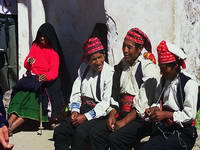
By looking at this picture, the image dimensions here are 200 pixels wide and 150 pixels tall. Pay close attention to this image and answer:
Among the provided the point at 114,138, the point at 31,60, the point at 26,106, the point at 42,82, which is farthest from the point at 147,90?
the point at 31,60

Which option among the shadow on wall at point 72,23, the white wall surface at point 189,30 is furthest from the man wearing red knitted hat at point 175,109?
the shadow on wall at point 72,23

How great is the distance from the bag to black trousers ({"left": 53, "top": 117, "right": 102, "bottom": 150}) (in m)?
1.14

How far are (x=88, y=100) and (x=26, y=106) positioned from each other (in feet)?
3.88

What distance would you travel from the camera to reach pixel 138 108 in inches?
186

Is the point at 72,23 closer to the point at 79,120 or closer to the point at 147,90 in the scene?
the point at 79,120

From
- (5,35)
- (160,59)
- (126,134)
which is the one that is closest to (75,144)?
(126,134)

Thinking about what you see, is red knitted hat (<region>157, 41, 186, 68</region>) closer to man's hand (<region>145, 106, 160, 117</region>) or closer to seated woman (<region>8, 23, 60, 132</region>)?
man's hand (<region>145, 106, 160, 117</region>)

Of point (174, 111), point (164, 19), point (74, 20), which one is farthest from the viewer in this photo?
point (74, 20)

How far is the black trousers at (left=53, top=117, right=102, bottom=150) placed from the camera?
4789 millimetres

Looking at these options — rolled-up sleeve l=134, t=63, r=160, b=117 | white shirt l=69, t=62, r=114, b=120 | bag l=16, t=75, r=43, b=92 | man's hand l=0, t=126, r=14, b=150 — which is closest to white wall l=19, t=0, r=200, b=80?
white shirt l=69, t=62, r=114, b=120

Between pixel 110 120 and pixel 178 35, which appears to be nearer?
pixel 110 120

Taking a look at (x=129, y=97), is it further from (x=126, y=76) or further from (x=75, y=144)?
(x=75, y=144)

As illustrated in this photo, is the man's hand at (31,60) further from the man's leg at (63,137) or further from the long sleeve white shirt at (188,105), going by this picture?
the long sleeve white shirt at (188,105)

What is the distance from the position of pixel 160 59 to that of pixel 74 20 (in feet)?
9.39
